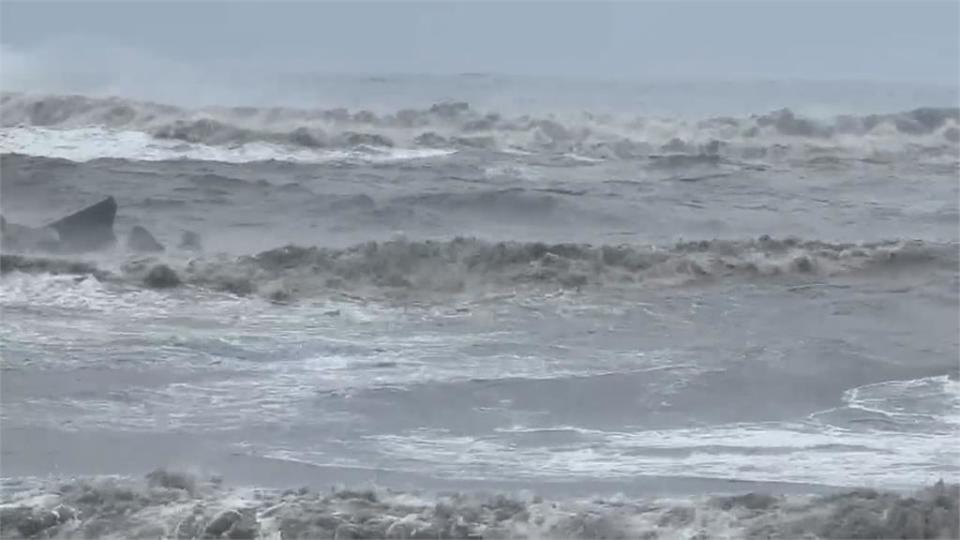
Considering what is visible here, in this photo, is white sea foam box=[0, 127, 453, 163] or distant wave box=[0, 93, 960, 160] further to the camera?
distant wave box=[0, 93, 960, 160]

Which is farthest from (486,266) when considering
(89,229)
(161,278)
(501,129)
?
(501,129)

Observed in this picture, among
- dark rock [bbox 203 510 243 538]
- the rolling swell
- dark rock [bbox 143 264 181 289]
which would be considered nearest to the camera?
dark rock [bbox 203 510 243 538]

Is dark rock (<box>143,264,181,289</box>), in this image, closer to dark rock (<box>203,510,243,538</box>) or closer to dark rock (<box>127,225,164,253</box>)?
dark rock (<box>127,225,164,253</box>)

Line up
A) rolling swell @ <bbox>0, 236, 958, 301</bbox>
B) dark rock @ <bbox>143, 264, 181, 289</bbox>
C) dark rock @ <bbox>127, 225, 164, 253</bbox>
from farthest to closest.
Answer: dark rock @ <bbox>127, 225, 164, 253</bbox> → rolling swell @ <bbox>0, 236, 958, 301</bbox> → dark rock @ <bbox>143, 264, 181, 289</bbox>

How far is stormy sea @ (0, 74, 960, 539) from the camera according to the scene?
7.47 metres

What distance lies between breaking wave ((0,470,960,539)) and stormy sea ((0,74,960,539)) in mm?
18

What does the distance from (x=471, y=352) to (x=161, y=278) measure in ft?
12.9

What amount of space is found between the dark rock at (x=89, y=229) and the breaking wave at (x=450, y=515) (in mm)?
9084

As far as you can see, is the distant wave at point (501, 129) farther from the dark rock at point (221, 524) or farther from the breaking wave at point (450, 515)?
the dark rock at point (221, 524)

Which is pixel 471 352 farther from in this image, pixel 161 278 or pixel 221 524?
pixel 221 524

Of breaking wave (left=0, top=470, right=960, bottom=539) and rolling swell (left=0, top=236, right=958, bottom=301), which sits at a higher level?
rolling swell (left=0, top=236, right=958, bottom=301)

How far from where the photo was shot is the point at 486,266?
50.3 feet

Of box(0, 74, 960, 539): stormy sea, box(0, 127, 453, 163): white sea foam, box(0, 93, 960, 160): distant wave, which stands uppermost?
box(0, 93, 960, 160): distant wave

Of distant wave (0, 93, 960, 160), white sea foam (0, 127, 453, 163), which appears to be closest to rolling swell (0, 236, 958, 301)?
white sea foam (0, 127, 453, 163)
